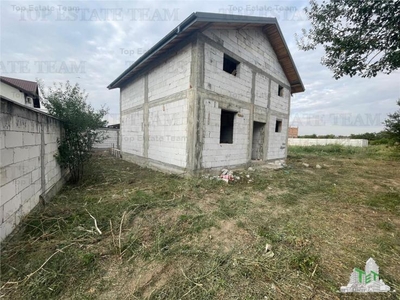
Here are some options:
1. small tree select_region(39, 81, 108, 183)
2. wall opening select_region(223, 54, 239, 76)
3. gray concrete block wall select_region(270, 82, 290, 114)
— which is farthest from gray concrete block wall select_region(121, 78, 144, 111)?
gray concrete block wall select_region(270, 82, 290, 114)

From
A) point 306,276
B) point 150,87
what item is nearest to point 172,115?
point 150,87

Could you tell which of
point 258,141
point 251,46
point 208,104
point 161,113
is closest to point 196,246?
point 208,104

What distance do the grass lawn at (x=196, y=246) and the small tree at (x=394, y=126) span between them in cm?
1201

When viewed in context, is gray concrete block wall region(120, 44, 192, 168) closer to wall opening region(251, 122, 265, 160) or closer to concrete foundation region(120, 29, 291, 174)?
concrete foundation region(120, 29, 291, 174)

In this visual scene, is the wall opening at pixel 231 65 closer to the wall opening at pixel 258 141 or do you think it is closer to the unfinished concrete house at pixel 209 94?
the unfinished concrete house at pixel 209 94

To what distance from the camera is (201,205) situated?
A: 397cm

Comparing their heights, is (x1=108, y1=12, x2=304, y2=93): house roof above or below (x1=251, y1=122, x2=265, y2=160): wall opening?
above

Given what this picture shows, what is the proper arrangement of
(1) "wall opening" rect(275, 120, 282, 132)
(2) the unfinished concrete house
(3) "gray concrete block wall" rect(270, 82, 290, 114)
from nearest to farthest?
(2) the unfinished concrete house
(3) "gray concrete block wall" rect(270, 82, 290, 114)
(1) "wall opening" rect(275, 120, 282, 132)

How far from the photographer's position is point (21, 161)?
2779 millimetres

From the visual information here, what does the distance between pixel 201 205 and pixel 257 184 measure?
107 inches

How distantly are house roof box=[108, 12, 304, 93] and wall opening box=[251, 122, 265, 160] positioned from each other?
404cm

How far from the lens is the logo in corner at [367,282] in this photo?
6.05 feet

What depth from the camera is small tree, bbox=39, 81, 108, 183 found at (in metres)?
4.95

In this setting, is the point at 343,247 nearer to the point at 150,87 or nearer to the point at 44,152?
the point at 44,152
